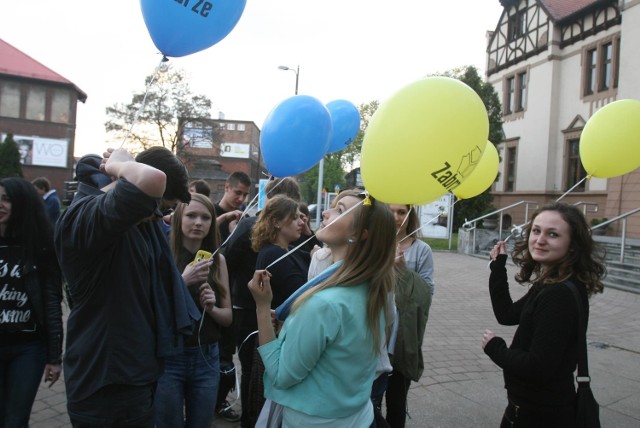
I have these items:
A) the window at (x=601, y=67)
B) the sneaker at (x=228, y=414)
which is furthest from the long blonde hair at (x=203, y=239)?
the window at (x=601, y=67)

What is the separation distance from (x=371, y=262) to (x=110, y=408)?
3.66 feet

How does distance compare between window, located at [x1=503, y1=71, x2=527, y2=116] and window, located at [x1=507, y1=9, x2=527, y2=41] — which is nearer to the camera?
window, located at [x1=503, y1=71, x2=527, y2=116]

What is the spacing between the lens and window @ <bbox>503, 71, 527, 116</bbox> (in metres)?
23.5

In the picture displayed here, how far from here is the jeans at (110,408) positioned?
165cm

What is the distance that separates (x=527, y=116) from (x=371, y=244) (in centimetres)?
2407

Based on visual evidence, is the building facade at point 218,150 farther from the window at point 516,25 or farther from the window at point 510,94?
the window at point 516,25

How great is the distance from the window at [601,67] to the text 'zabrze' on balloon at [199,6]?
20.4 meters

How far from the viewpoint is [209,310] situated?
2.46 metres

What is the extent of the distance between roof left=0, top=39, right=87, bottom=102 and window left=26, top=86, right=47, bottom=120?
0.99 metres

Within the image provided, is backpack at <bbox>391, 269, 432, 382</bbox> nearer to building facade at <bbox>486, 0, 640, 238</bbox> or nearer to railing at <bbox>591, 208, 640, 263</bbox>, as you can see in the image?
railing at <bbox>591, 208, 640, 263</bbox>

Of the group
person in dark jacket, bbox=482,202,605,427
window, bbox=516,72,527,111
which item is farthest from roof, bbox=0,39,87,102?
person in dark jacket, bbox=482,202,605,427

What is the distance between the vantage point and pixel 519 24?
79.3ft

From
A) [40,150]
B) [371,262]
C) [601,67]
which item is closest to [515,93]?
[601,67]

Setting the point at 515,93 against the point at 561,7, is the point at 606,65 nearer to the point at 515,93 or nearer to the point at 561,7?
the point at 561,7
